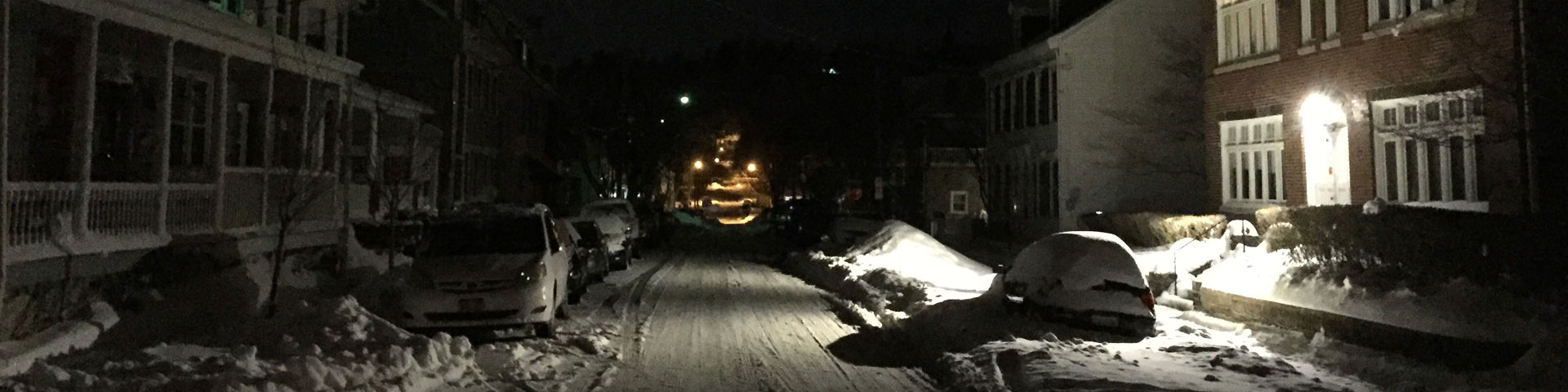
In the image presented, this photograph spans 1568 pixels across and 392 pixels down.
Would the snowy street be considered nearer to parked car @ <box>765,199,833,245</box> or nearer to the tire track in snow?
the tire track in snow

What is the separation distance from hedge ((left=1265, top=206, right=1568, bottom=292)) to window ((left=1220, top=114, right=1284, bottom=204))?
5.68m

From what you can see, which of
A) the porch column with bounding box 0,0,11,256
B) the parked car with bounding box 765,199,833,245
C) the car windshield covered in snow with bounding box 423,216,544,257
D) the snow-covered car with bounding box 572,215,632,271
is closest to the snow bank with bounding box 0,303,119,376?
the porch column with bounding box 0,0,11,256

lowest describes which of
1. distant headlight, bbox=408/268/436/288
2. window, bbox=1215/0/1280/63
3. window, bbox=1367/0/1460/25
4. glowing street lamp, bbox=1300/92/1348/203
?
distant headlight, bbox=408/268/436/288

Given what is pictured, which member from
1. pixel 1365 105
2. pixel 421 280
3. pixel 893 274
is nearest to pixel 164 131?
pixel 421 280

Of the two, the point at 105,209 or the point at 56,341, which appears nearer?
the point at 56,341

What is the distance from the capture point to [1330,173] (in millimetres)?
17578

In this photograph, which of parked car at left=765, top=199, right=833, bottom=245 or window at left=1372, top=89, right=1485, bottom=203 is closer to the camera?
window at left=1372, top=89, right=1485, bottom=203

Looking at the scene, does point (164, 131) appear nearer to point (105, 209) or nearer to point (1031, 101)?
point (105, 209)

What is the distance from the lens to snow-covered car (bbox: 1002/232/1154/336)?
41.2 ft

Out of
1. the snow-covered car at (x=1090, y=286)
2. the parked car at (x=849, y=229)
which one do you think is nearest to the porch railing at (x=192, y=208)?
the snow-covered car at (x=1090, y=286)

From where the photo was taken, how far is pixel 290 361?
32.9 ft

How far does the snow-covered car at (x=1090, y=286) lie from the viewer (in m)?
12.6

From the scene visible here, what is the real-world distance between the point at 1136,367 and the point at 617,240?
713 inches

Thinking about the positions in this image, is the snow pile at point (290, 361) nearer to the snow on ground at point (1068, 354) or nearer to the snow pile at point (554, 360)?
the snow pile at point (554, 360)
